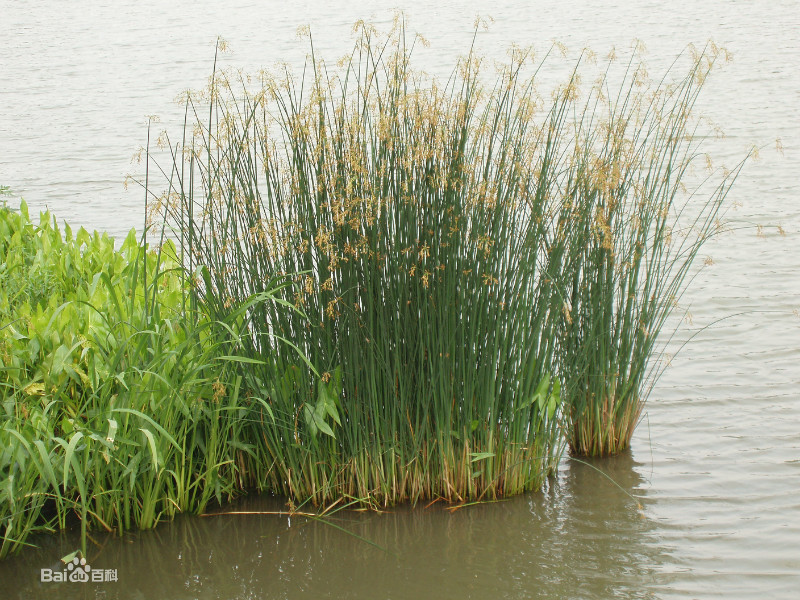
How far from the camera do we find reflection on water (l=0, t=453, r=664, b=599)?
2.79 meters

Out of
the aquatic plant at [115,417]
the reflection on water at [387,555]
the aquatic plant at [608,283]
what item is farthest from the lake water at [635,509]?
the aquatic plant at [608,283]

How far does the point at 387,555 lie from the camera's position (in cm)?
296

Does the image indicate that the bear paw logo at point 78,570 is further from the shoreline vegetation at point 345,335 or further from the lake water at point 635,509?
the shoreline vegetation at point 345,335

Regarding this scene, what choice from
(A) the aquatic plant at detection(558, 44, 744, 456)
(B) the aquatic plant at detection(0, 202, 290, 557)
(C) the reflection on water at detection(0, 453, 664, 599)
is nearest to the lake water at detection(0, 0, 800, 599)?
(C) the reflection on water at detection(0, 453, 664, 599)

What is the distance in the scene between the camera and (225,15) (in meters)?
15.2

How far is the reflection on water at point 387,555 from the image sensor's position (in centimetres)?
279

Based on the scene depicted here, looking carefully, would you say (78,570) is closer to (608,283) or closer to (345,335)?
(345,335)

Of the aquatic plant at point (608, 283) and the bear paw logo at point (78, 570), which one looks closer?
the bear paw logo at point (78, 570)

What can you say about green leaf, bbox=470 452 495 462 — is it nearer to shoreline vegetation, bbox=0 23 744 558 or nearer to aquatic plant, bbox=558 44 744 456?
shoreline vegetation, bbox=0 23 744 558

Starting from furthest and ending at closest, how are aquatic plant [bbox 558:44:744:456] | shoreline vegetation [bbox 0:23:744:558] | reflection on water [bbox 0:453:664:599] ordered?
aquatic plant [bbox 558:44:744:456], shoreline vegetation [bbox 0:23:744:558], reflection on water [bbox 0:453:664:599]

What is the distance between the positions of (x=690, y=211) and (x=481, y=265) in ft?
12.4

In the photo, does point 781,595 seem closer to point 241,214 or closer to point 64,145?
point 241,214

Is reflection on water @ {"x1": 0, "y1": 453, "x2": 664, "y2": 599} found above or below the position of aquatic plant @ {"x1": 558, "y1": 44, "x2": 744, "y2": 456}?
below

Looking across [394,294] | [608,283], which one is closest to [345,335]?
[394,294]
